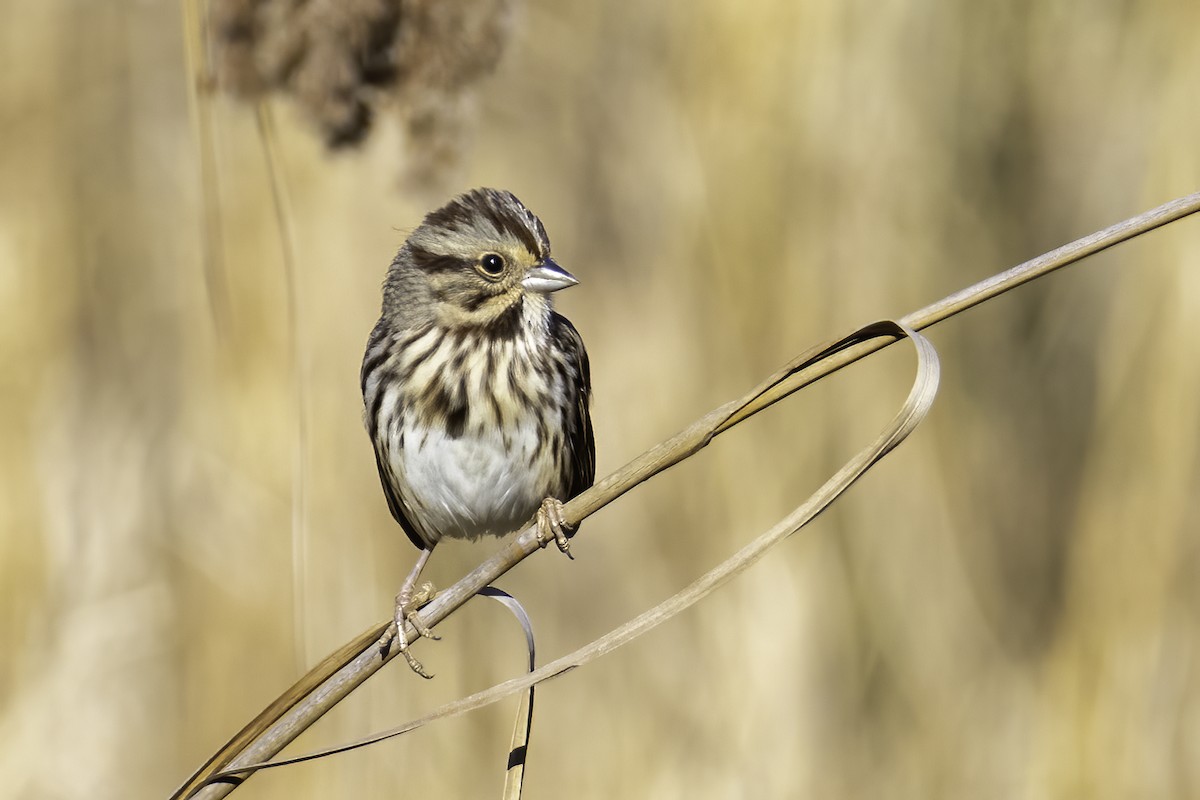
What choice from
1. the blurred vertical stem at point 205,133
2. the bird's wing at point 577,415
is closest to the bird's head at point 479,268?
the bird's wing at point 577,415

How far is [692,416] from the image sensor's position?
332cm

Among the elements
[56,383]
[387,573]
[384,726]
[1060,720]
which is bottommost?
[1060,720]

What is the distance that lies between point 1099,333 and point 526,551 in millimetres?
2240

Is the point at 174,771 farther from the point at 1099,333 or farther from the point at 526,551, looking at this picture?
the point at 1099,333

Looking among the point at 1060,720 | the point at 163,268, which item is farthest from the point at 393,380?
the point at 1060,720

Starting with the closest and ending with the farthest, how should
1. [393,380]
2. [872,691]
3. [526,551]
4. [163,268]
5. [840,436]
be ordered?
[526,551], [393,380], [840,436], [872,691], [163,268]

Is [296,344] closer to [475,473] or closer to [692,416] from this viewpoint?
[475,473]

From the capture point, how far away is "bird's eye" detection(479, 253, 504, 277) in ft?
7.88

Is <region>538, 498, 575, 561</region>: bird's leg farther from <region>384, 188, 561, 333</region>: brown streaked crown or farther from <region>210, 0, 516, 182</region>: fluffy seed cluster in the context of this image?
<region>210, 0, 516, 182</region>: fluffy seed cluster

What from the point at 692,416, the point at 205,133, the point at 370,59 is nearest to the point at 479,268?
the point at 370,59

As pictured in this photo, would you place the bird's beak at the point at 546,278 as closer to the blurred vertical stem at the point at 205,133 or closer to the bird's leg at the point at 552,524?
the bird's leg at the point at 552,524

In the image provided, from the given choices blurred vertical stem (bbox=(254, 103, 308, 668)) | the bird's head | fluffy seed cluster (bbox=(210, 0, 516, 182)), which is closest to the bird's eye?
the bird's head

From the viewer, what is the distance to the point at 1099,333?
347cm

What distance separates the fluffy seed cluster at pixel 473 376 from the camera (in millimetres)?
2439
